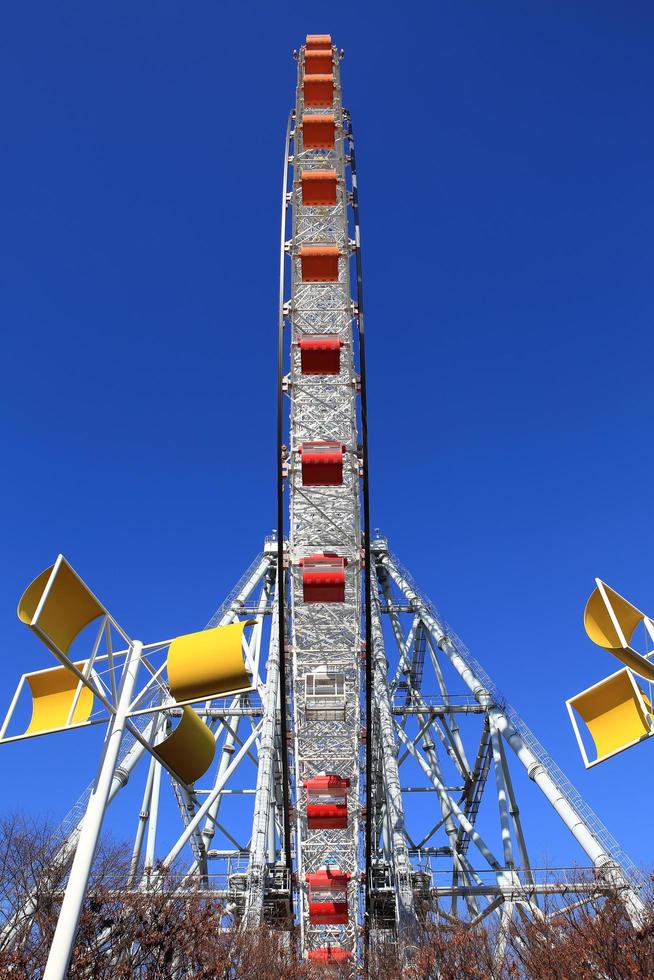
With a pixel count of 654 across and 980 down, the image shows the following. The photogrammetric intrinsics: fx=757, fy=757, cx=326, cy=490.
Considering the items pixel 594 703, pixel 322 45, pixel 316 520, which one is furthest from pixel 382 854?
pixel 322 45

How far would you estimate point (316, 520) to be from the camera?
22.6 metres

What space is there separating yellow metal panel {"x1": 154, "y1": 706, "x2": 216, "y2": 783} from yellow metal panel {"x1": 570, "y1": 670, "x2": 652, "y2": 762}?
5277 millimetres

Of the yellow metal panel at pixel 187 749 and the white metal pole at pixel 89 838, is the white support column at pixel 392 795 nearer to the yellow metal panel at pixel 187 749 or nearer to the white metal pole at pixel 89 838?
the yellow metal panel at pixel 187 749

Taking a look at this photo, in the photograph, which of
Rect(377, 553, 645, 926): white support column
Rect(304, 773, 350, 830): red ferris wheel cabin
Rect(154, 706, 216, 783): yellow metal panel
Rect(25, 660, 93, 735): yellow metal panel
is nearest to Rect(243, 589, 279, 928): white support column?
Rect(304, 773, 350, 830): red ferris wheel cabin

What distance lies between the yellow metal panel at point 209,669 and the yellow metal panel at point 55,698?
121cm

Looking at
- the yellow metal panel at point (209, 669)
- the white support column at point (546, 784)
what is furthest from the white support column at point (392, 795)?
the yellow metal panel at point (209, 669)

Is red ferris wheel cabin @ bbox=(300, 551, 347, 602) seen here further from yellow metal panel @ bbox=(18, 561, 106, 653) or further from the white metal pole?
yellow metal panel @ bbox=(18, 561, 106, 653)

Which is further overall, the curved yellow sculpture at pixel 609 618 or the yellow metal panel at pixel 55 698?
the curved yellow sculpture at pixel 609 618

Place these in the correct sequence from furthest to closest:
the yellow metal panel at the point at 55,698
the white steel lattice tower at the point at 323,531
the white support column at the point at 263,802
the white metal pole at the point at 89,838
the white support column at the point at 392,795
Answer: the white steel lattice tower at the point at 323,531, the white support column at the point at 263,802, the white support column at the point at 392,795, the yellow metal panel at the point at 55,698, the white metal pole at the point at 89,838

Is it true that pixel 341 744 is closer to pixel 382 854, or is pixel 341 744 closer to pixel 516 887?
pixel 516 887

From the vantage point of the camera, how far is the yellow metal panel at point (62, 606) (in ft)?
28.8

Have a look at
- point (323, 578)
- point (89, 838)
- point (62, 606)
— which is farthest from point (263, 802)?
point (62, 606)

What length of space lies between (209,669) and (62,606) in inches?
76.9

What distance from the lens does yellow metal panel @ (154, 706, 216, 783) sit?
10.2 meters
